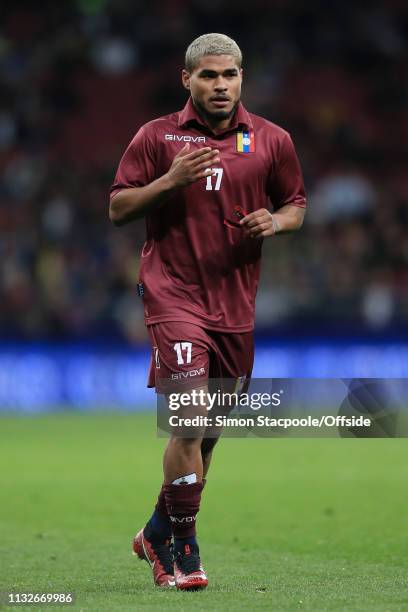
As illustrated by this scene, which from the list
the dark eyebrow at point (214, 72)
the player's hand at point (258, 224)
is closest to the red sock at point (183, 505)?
the player's hand at point (258, 224)

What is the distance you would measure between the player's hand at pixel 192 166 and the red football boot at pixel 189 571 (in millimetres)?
1696

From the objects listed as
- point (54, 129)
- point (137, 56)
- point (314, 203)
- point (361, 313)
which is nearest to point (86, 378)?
point (361, 313)

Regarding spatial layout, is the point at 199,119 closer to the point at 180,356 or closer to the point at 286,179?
the point at 286,179

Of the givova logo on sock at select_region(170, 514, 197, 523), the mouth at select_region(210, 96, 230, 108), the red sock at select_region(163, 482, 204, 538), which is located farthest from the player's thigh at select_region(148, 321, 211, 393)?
the mouth at select_region(210, 96, 230, 108)

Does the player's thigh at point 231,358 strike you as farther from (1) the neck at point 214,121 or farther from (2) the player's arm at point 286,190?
(1) the neck at point 214,121

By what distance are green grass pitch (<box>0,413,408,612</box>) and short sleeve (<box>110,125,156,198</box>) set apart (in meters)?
1.93

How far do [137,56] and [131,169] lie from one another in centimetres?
2063

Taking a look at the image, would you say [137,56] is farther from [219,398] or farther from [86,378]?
[219,398]

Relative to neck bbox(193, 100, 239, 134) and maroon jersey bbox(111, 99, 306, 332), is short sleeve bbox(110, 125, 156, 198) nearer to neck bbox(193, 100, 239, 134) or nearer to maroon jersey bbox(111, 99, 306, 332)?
maroon jersey bbox(111, 99, 306, 332)

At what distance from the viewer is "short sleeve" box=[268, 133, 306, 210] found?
655 cm

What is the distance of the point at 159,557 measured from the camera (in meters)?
6.53

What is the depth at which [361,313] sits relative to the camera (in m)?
18.8

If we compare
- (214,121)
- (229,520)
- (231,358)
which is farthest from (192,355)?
(229,520)

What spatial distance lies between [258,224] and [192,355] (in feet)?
2.25
